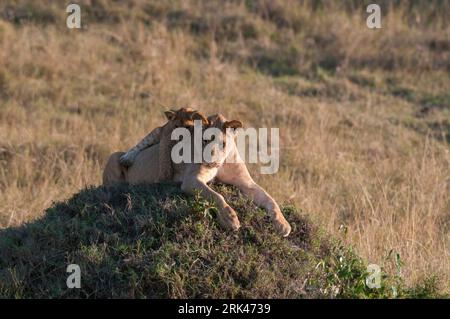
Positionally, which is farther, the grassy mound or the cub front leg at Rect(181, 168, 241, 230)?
the cub front leg at Rect(181, 168, 241, 230)

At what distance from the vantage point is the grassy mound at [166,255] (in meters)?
4.34

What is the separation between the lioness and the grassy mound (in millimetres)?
65

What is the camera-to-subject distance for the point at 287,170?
8.59m

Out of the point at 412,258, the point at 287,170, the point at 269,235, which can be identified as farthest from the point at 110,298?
the point at 287,170

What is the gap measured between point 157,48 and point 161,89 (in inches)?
48.7

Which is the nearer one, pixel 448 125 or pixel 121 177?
pixel 121 177

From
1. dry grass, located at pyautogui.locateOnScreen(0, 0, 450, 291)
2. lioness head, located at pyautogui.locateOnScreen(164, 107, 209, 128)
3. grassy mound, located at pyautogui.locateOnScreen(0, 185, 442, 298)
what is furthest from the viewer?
→ dry grass, located at pyautogui.locateOnScreen(0, 0, 450, 291)

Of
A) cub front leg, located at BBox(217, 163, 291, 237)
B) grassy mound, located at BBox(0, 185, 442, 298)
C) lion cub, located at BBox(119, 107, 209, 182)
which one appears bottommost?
grassy mound, located at BBox(0, 185, 442, 298)

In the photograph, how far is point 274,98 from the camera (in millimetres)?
10828

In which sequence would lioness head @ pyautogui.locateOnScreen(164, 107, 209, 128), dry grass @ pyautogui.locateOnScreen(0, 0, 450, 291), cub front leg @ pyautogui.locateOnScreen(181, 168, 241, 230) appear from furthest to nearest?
1. dry grass @ pyautogui.locateOnScreen(0, 0, 450, 291)
2. lioness head @ pyautogui.locateOnScreen(164, 107, 209, 128)
3. cub front leg @ pyautogui.locateOnScreen(181, 168, 241, 230)

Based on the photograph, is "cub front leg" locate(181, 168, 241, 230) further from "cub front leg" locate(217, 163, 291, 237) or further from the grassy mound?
"cub front leg" locate(217, 163, 291, 237)

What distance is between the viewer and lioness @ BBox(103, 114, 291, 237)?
468cm

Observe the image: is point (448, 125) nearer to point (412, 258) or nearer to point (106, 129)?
point (106, 129)

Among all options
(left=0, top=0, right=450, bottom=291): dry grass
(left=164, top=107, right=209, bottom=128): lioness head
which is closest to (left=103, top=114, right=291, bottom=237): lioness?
(left=164, top=107, right=209, bottom=128): lioness head
